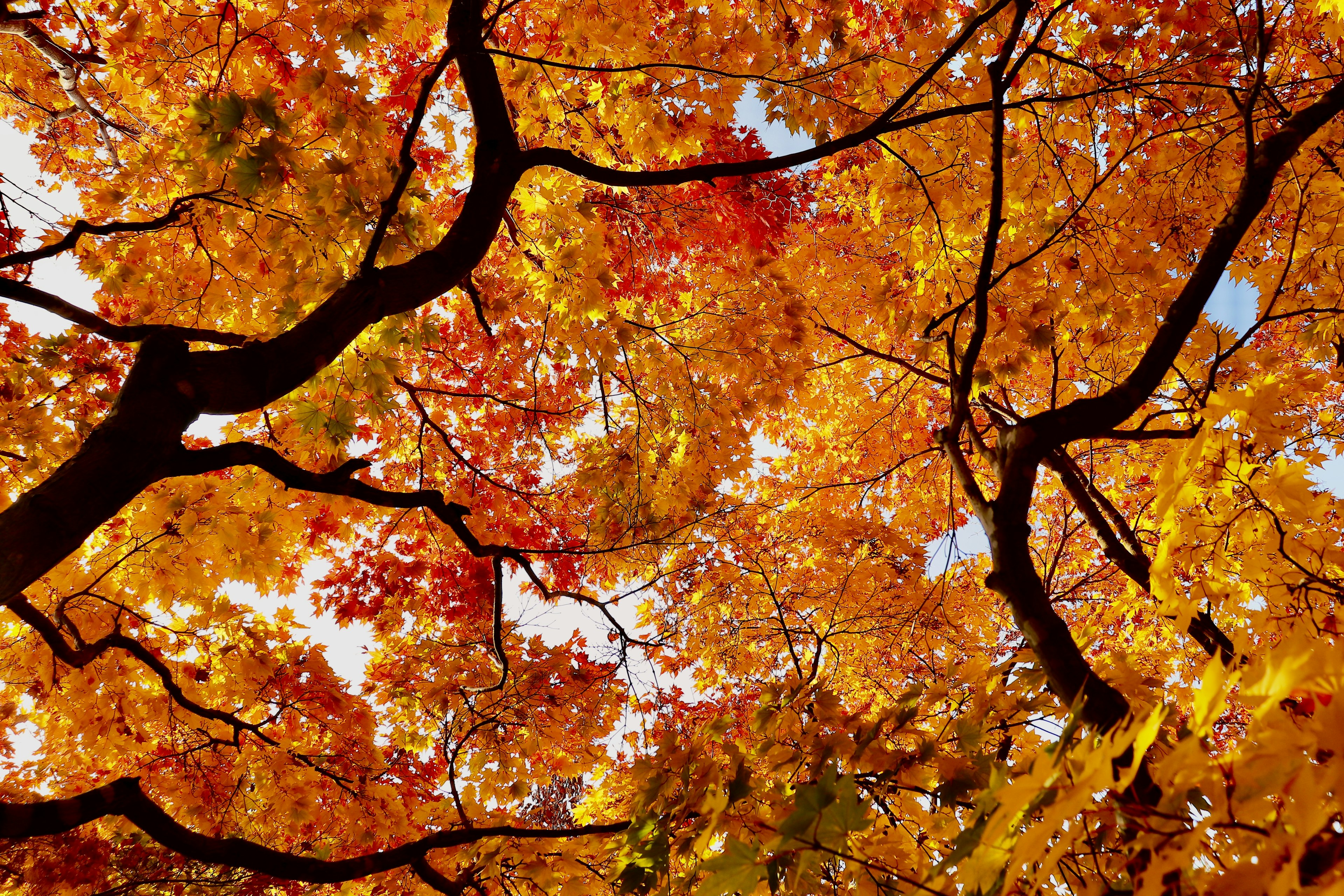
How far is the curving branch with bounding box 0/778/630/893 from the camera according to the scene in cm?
189

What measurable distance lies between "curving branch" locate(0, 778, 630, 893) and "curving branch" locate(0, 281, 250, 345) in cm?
146

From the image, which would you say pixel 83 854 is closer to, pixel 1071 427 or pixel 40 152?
pixel 40 152

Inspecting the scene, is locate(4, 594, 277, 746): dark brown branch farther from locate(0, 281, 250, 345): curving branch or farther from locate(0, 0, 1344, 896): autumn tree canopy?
locate(0, 281, 250, 345): curving branch

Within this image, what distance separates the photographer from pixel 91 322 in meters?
2.59

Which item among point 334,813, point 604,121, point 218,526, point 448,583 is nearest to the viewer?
point 218,526

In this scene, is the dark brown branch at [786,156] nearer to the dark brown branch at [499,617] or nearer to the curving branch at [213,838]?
the dark brown branch at [499,617]

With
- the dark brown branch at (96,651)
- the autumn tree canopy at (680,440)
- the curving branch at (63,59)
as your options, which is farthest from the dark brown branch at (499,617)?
the curving branch at (63,59)

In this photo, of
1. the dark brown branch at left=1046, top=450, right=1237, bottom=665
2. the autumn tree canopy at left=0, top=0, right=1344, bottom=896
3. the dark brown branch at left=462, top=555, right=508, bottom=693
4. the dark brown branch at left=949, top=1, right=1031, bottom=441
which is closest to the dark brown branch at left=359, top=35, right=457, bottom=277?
the autumn tree canopy at left=0, top=0, right=1344, bottom=896

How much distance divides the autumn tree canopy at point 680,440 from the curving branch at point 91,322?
0.02 m

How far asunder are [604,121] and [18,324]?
5024 mm

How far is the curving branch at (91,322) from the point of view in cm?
225

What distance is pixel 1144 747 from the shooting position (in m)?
0.61

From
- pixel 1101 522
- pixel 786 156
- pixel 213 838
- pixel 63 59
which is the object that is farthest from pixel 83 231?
pixel 1101 522

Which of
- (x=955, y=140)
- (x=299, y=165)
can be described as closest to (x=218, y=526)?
(x=299, y=165)
